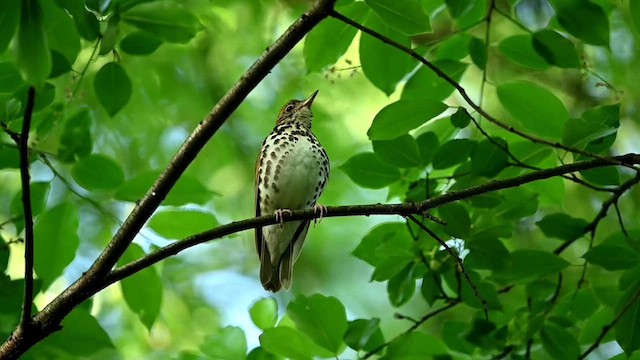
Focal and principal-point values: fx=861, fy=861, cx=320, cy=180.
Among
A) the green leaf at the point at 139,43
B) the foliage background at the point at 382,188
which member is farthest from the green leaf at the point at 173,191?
the green leaf at the point at 139,43

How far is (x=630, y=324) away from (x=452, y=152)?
764 mm

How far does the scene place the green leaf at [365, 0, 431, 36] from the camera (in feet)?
7.34

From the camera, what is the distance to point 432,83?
9.34 feet

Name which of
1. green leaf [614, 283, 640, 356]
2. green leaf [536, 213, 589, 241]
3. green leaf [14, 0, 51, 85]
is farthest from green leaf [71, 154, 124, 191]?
green leaf [614, 283, 640, 356]

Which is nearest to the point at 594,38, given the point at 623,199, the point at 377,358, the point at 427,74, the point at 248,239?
the point at 427,74

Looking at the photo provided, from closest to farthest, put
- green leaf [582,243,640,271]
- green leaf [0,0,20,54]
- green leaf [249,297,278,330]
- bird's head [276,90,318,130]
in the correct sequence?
green leaf [0,0,20,54]
green leaf [582,243,640,271]
green leaf [249,297,278,330]
bird's head [276,90,318,130]

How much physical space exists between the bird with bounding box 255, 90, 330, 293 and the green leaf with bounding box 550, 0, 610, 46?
5.07ft

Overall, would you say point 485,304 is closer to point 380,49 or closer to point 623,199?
point 380,49

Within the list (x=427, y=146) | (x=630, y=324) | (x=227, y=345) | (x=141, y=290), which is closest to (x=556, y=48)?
(x=427, y=146)

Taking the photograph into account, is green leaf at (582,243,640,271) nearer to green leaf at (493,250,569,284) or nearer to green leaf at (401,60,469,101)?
green leaf at (493,250,569,284)

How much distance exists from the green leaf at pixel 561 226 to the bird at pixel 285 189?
47.1 inches

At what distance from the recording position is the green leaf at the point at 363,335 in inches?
109

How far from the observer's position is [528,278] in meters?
2.88

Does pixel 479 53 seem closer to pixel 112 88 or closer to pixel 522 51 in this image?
pixel 522 51
